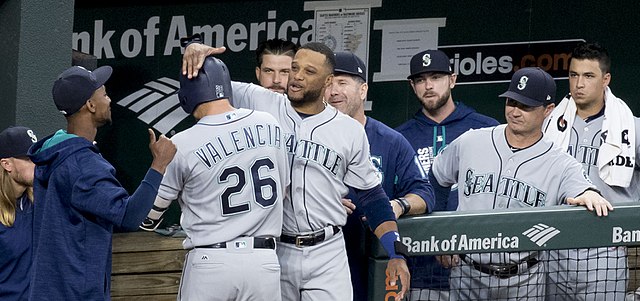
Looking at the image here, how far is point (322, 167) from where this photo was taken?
494cm

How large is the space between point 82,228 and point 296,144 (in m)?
0.93

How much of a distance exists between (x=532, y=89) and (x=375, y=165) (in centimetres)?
80

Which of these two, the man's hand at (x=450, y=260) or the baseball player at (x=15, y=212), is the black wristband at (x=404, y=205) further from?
the baseball player at (x=15, y=212)

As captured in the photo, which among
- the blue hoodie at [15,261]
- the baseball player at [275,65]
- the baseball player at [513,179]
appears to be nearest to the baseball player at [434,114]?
the baseball player at [275,65]

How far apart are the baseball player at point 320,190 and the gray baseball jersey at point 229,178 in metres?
0.20

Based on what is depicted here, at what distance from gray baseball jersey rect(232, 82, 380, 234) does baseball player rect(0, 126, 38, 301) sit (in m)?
1.36


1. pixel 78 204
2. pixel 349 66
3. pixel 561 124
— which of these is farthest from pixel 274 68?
pixel 78 204

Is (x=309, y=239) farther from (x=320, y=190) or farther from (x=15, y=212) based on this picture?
(x=15, y=212)

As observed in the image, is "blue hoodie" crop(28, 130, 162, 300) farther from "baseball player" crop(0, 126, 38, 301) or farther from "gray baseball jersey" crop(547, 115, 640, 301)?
"gray baseball jersey" crop(547, 115, 640, 301)

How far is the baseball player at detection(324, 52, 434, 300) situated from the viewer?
5.25 metres

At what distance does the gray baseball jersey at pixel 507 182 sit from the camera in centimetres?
527

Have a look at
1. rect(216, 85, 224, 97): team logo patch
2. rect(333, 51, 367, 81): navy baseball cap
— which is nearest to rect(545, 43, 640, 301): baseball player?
rect(333, 51, 367, 81): navy baseball cap

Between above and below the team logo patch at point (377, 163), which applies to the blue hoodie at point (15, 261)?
below

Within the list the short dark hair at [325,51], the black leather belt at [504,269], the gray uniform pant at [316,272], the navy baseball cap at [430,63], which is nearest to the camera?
Answer: the gray uniform pant at [316,272]
